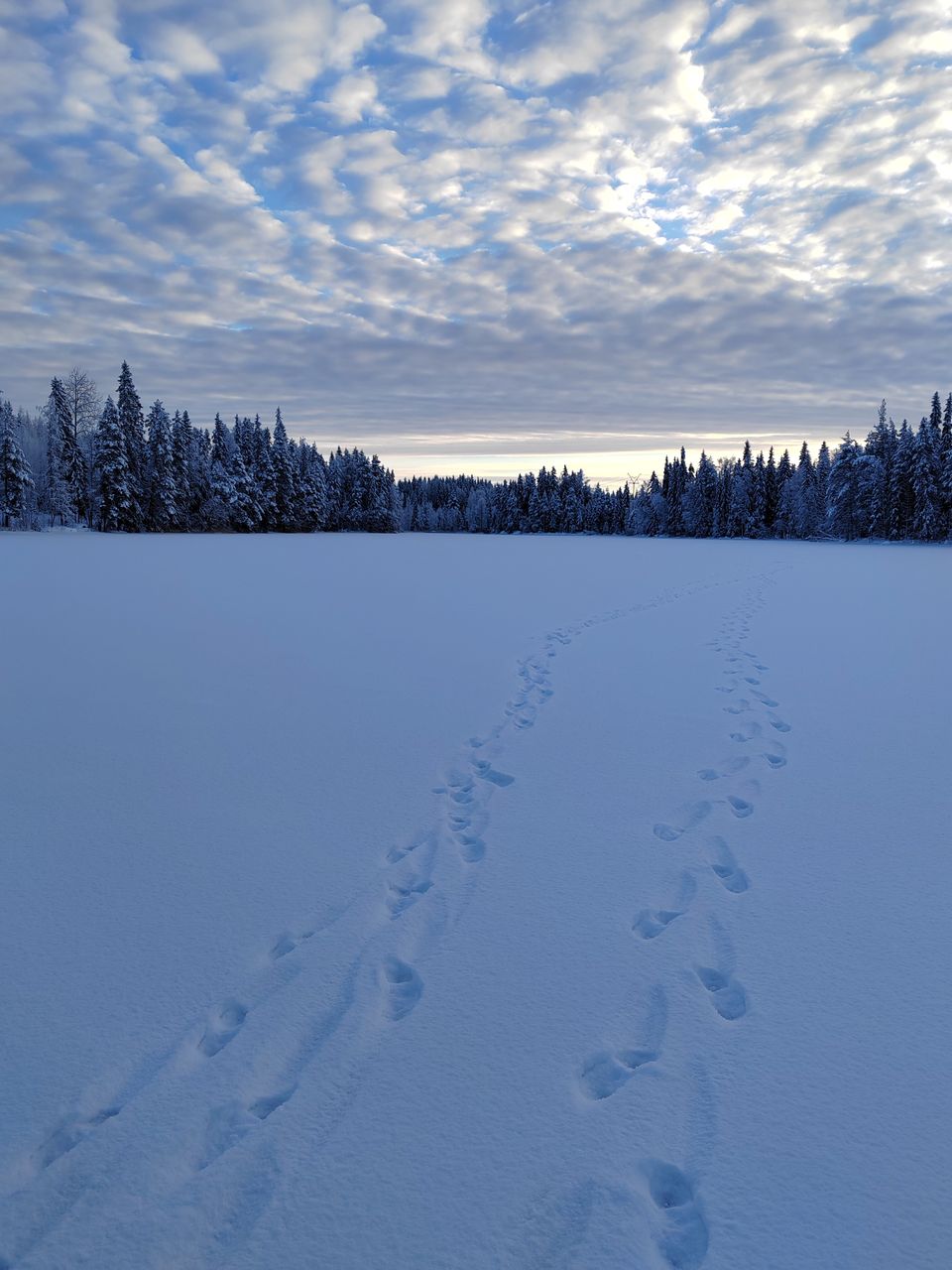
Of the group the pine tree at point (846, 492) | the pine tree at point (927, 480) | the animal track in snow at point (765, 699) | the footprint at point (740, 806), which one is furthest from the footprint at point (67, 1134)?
the pine tree at point (846, 492)

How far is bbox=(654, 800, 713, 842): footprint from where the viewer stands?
468cm

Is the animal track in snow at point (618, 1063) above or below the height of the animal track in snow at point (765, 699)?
below

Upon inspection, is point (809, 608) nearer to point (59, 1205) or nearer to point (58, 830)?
point (58, 830)

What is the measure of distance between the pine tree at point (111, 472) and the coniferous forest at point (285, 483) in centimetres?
9

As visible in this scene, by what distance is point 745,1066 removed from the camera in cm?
272

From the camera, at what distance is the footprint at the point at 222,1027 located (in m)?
2.85

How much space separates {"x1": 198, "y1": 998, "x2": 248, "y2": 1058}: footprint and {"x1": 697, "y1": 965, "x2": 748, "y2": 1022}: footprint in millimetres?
1906

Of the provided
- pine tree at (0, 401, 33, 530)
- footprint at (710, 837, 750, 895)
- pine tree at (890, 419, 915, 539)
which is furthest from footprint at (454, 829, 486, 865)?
pine tree at (890, 419, 915, 539)

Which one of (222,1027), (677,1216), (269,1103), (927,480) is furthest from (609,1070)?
(927,480)

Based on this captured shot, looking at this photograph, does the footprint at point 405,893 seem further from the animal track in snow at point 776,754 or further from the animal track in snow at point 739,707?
the animal track in snow at point 739,707

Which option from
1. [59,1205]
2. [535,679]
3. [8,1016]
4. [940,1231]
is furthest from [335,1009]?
[535,679]

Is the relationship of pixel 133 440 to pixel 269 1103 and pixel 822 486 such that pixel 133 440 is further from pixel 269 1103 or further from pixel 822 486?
pixel 822 486

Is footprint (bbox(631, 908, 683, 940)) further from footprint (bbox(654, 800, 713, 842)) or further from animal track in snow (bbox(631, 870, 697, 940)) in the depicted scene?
footprint (bbox(654, 800, 713, 842))

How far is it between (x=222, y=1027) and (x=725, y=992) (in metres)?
2.04
